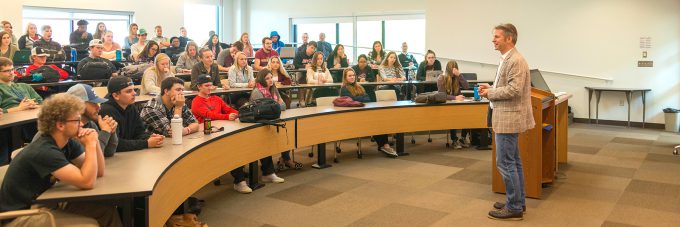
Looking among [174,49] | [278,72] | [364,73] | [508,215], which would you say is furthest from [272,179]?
[174,49]

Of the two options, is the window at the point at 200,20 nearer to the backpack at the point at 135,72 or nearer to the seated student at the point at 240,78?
the backpack at the point at 135,72

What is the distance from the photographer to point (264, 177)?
18.4 ft

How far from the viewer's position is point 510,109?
4113mm

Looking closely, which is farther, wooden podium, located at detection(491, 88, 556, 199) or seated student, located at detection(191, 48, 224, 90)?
seated student, located at detection(191, 48, 224, 90)

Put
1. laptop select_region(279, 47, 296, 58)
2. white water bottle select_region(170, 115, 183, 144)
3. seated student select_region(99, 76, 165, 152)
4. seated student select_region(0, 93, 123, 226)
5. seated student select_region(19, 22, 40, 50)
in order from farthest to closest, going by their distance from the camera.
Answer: laptop select_region(279, 47, 296, 58) → seated student select_region(19, 22, 40, 50) → white water bottle select_region(170, 115, 183, 144) → seated student select_region(99, 76, 165, 152) → seated student select_region(0, 93, 123, 226)

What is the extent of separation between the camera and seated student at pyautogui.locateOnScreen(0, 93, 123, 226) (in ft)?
8.23

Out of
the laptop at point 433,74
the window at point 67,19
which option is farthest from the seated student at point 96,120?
the window at point 67,19

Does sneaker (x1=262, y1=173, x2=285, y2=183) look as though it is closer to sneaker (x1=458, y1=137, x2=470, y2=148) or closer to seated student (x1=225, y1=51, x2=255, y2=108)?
seated student (x1=225, y1=51, x2=255, y2=108)

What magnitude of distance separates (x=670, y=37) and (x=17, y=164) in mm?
9964

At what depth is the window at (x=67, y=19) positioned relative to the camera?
11.1m

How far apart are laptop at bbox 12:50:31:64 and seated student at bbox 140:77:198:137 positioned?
4894 mm

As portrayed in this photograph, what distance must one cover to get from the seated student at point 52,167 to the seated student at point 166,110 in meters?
1.45

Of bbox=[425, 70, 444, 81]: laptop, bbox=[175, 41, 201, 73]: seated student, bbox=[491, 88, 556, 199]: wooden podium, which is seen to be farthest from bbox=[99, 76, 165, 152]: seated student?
bbox=[425, 70, 444, 81]: laptop

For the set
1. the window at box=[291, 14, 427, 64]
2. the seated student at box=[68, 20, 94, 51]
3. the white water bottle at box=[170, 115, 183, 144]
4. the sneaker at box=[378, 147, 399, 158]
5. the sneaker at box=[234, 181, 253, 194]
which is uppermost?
the window at box=[291, 14, 427, 64]
